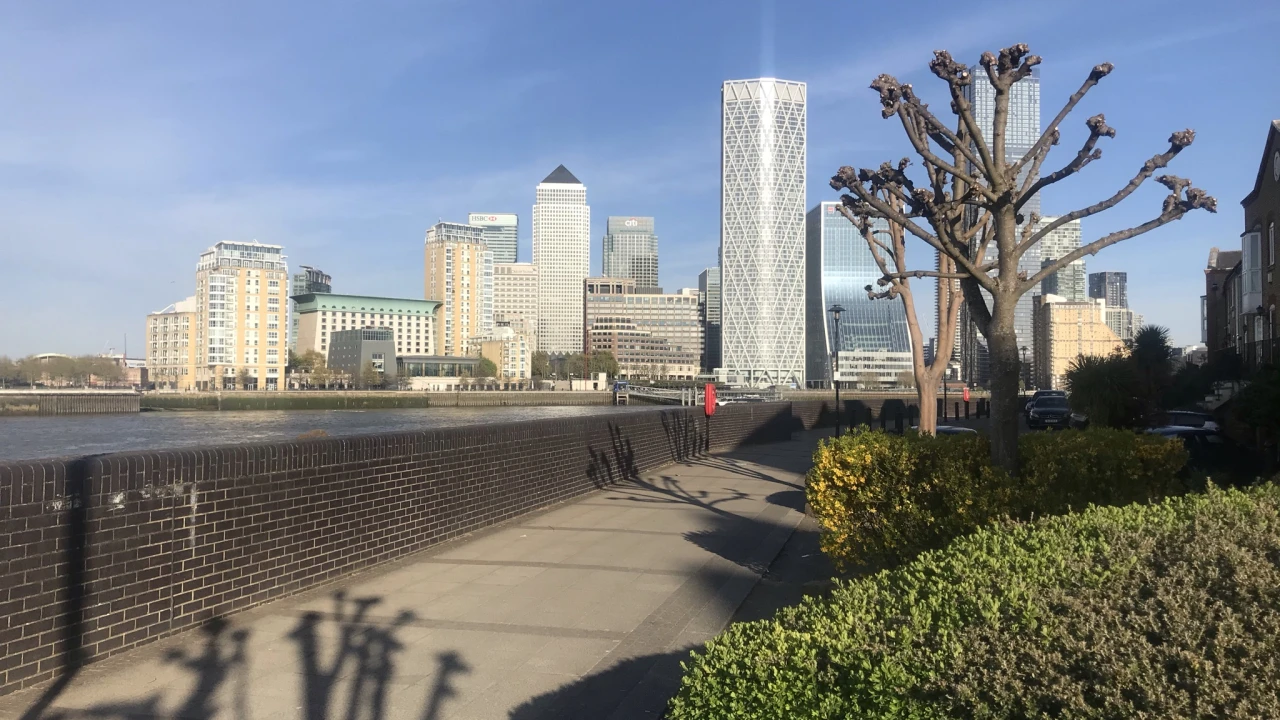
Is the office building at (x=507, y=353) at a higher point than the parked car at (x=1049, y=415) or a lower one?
higher

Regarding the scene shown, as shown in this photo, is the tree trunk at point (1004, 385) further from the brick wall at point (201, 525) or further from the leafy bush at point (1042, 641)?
the brick wall at point (201, 525)

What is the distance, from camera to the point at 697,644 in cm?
643

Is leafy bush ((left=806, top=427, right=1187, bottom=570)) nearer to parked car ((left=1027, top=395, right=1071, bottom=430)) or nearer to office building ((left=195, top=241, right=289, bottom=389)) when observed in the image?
parked car ((left=1027, top=395, right=1071, bottom=430))

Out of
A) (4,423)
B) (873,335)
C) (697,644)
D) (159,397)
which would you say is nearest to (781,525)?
(697,644)

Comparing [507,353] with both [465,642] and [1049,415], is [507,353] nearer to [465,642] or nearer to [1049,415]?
[1049,415]

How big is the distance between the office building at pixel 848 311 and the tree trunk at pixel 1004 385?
516ft

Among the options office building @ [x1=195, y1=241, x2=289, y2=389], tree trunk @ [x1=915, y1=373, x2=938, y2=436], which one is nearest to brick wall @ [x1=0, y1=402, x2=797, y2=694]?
tree trunk @ [x1=915, y1=373, x2=938, y2=436]

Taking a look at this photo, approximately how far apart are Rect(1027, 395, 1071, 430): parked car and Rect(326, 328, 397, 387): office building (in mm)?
111084

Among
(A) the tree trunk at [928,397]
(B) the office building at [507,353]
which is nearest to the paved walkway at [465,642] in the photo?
(A) the tree trunk at [928,397]

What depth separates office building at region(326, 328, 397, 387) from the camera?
142 m

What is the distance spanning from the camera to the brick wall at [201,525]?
5.23m

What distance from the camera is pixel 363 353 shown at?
146 m

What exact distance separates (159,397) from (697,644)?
324 feet

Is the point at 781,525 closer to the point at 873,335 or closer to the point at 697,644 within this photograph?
the point at 697,644
